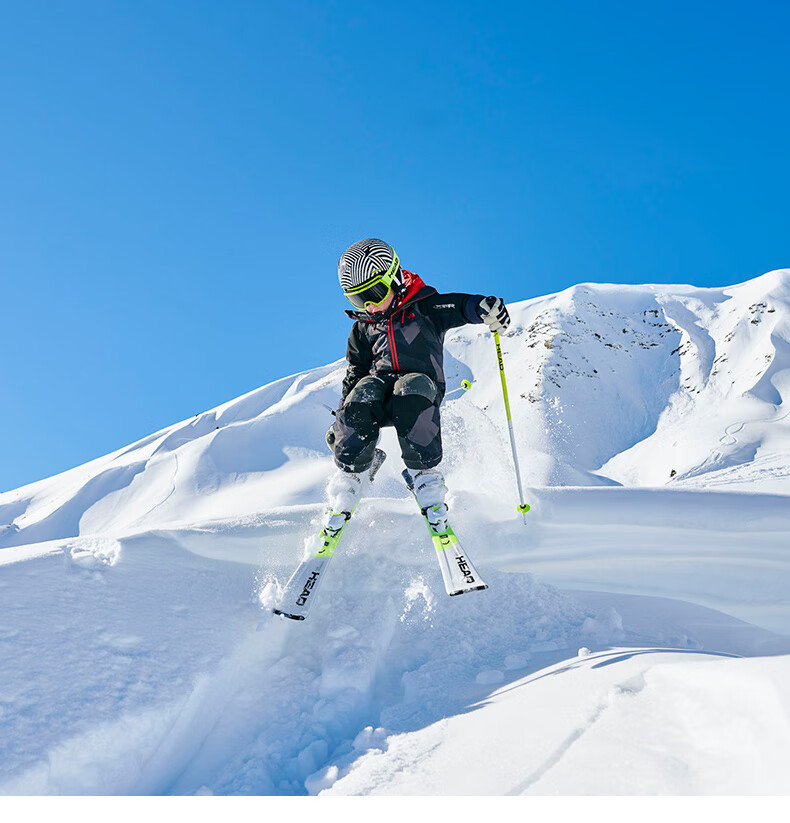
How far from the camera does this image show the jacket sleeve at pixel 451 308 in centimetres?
495

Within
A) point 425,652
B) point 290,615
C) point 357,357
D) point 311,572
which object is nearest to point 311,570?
point 311,572

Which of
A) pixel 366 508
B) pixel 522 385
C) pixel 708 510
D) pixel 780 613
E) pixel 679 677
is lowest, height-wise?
pixel 780 613

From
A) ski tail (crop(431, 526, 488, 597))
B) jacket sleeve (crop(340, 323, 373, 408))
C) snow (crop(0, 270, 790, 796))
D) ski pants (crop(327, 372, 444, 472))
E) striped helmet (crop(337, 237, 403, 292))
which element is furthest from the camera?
jacket sleeve (crop(340, 323, 373, 408))

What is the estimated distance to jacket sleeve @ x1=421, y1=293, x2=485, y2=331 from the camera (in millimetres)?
4949

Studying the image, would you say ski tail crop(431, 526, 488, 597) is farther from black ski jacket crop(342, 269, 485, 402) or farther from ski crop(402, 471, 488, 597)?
black ski jacket crop(342, 269, 485, 402)

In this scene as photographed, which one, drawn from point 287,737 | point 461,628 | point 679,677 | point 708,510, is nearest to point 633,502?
point 708,510

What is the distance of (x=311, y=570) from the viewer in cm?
412

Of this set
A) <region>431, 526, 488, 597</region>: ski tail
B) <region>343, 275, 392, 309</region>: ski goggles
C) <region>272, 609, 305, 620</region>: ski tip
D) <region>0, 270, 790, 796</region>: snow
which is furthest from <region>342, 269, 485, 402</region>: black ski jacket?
<region>272, 609, 305, 620</region>: ski tip

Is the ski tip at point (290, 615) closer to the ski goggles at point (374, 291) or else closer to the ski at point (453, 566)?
the ski at point (453, 566)

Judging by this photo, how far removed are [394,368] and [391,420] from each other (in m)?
0.45

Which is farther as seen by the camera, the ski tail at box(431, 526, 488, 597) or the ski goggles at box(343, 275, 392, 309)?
the ski goggles at box(343, 275, 392, 309)

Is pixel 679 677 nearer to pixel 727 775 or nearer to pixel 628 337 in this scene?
pixel 727 775

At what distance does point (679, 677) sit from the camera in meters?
2.60

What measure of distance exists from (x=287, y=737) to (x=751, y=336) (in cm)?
3766
